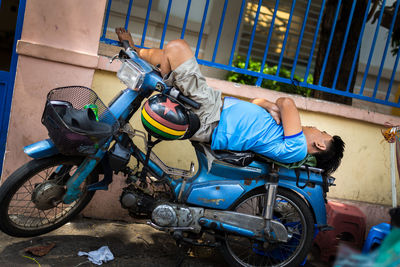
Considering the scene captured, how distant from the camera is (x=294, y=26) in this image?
368 inches

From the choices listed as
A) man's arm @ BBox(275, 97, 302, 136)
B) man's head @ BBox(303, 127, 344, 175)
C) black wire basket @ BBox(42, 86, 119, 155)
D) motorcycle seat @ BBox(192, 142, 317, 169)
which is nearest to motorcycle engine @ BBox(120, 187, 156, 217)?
black wire basket @ BBox(42, 86, 119, 155)

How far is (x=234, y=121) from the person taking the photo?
2.80 metres

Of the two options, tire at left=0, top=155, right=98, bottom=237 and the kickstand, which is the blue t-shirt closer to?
the kickstand

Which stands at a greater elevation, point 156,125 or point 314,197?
point 156,125

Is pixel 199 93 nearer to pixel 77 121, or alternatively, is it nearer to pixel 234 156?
pixel 234 156

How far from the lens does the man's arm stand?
278 centimetres

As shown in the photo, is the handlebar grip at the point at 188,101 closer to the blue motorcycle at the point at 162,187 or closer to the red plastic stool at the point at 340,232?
the blue motorcycle at the point at 162,187

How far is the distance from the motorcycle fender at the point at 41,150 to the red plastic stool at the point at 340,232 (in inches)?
102

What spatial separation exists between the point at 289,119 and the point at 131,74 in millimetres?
1231

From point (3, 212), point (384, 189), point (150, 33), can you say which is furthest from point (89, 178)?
point (150, 33)

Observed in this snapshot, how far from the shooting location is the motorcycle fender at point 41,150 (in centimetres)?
254

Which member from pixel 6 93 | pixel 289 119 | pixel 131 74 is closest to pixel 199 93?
pixel 131 74

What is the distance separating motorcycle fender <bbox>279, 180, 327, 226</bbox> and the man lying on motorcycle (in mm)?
223

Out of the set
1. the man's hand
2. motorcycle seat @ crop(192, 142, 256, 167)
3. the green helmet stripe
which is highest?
the man's hand
